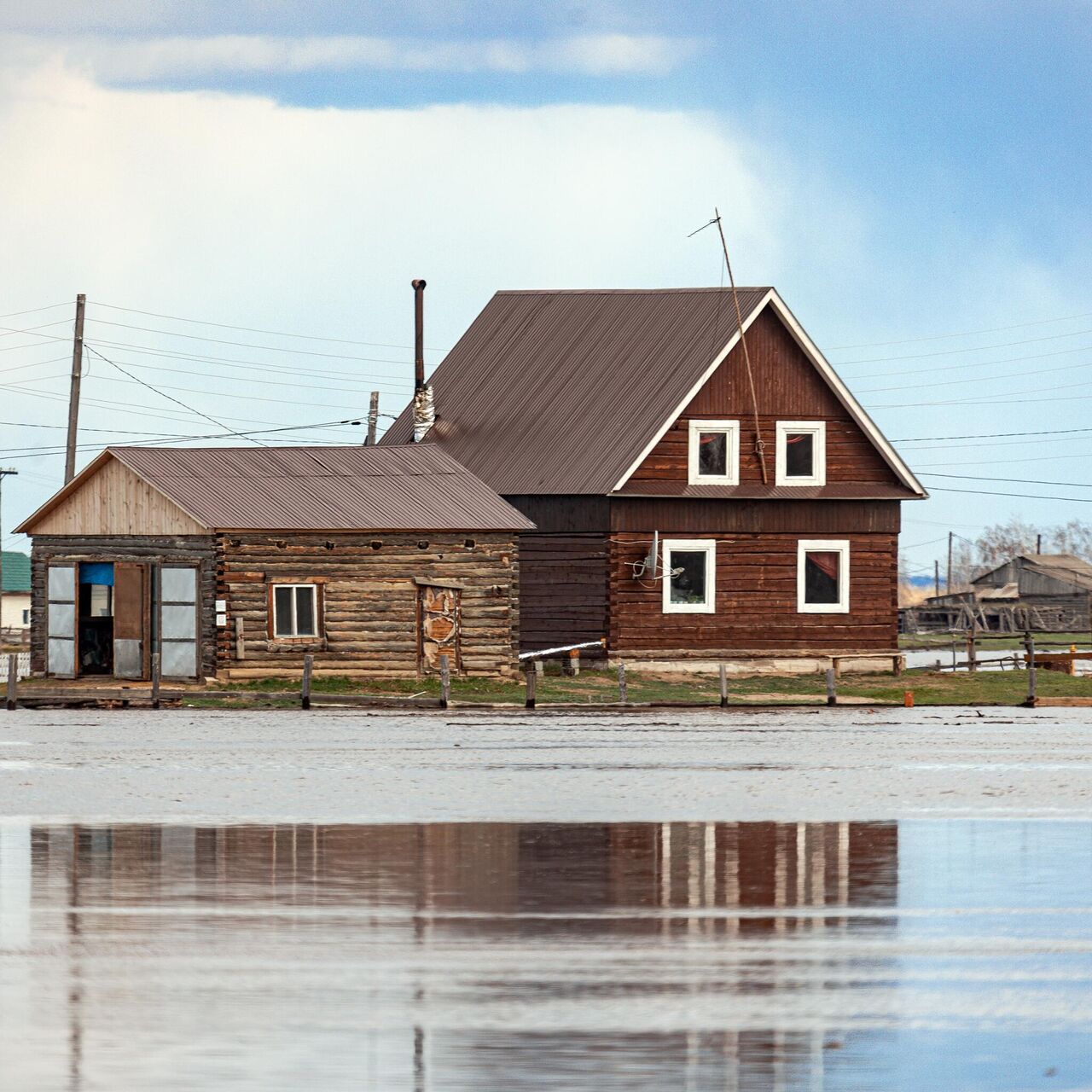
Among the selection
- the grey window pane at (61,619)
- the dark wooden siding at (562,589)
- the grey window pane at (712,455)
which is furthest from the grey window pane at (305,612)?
the grey window pane at (712,455)

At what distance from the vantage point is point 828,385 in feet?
168

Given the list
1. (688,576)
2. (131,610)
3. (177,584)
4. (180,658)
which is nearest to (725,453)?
(688,576)

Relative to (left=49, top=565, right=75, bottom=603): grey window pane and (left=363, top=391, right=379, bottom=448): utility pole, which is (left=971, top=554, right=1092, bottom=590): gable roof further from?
(left=49, top=565, right=75, bottom=603): grey window pane

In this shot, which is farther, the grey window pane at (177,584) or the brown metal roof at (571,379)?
the brown metal roof at (571,379)

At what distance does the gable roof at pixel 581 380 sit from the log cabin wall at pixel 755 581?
1.52 meters

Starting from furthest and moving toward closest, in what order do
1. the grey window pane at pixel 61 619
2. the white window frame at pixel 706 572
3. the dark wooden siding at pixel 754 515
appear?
the white window frame at pixel 706 572
the dark wooden siding at pixel 754 515
the grey window pane at pixel 61 619

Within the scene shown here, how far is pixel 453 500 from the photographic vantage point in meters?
47.2

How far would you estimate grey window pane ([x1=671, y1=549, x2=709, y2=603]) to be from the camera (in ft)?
165

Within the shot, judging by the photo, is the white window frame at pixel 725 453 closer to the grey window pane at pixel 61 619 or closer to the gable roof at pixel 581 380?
the gable roof at pixel 581 380

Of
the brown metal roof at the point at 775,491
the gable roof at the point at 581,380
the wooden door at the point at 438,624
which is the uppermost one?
the gable roof at the point at 581,380

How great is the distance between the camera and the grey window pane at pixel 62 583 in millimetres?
45938

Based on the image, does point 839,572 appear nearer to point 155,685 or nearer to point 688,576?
point 688,576

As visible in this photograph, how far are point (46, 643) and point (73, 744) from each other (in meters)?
17.1

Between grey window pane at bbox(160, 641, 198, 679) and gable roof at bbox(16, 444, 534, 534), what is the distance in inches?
114
